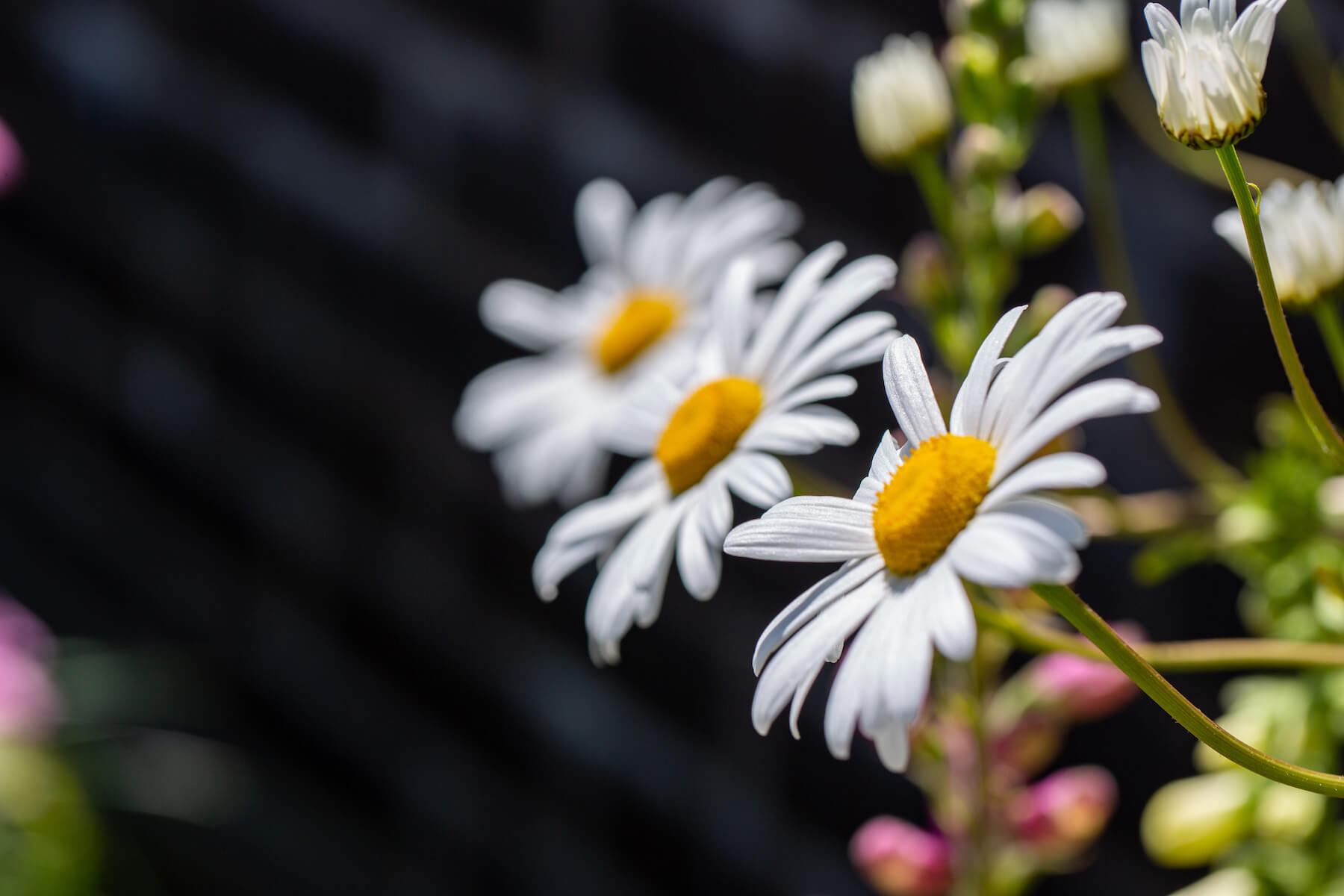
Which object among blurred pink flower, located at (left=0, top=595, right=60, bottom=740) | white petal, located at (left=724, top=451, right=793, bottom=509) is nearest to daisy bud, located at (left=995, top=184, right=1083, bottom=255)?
white petal, located at (left=724, top=451, right=793, bottom=509)

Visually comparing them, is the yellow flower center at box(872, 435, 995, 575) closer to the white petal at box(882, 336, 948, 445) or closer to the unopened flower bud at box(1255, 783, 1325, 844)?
the white petal at box(882, 336, 948, 445)

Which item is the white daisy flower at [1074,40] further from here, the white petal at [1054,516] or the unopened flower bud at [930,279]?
the white petal at [1054,516]

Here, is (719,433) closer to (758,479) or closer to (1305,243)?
(758,479)

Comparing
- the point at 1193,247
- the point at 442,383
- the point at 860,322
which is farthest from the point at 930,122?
the point at 442,383

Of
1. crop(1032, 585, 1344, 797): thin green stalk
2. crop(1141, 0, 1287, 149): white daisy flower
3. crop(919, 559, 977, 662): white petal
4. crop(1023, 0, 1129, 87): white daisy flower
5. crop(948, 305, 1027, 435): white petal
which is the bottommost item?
crop(1032, 585, 1344, 797): thin green stalk

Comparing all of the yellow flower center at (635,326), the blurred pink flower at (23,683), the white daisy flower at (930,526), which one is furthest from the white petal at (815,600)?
the blurred pink flower at (23,683)

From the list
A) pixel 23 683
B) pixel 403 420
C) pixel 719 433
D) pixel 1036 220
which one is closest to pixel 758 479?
pixel 719 433

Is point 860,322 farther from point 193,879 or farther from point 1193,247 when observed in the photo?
point 193,879
